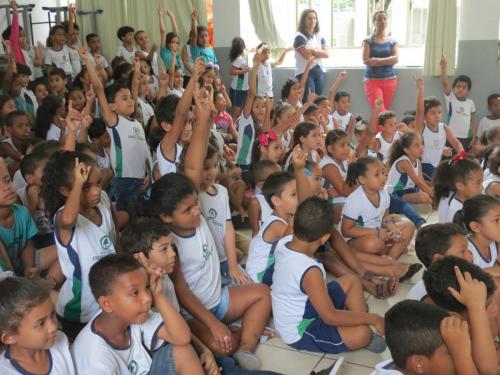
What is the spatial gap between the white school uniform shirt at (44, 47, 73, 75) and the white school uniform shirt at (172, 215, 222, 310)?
3.96m

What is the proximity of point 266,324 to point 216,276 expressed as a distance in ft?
0.93

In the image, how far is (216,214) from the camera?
246 centimetres

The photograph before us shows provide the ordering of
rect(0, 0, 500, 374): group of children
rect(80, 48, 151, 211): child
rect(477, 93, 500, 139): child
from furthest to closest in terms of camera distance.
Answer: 1. rect(477, 93, 500, 139): child
2. rect(80, 48, 151, 211): child
3. rect(0, 0, 500, 374): group of children

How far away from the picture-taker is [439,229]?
1.98 meters

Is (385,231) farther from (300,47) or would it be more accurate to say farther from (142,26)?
(142,26)

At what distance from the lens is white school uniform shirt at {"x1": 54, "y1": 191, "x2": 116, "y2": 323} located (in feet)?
6.29

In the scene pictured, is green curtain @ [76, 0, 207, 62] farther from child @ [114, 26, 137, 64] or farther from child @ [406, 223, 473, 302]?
child @ [406, 223, 473, 302]

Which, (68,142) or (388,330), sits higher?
(68,142)

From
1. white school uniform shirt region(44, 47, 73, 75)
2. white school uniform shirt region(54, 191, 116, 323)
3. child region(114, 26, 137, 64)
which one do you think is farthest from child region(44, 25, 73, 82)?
white school uniform shirt region(54, 191, 116, 323)

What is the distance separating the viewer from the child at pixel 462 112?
5113 millimetres

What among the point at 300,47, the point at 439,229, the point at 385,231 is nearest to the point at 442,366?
the point at 439,229

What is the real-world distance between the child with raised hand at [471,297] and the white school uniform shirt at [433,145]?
8.56 ft

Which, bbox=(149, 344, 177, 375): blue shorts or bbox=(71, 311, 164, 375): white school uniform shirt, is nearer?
bbox=(71, 311, 164, 375): white school uniform shirt

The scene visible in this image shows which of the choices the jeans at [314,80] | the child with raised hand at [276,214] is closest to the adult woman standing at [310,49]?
the jeans at [314,80]
